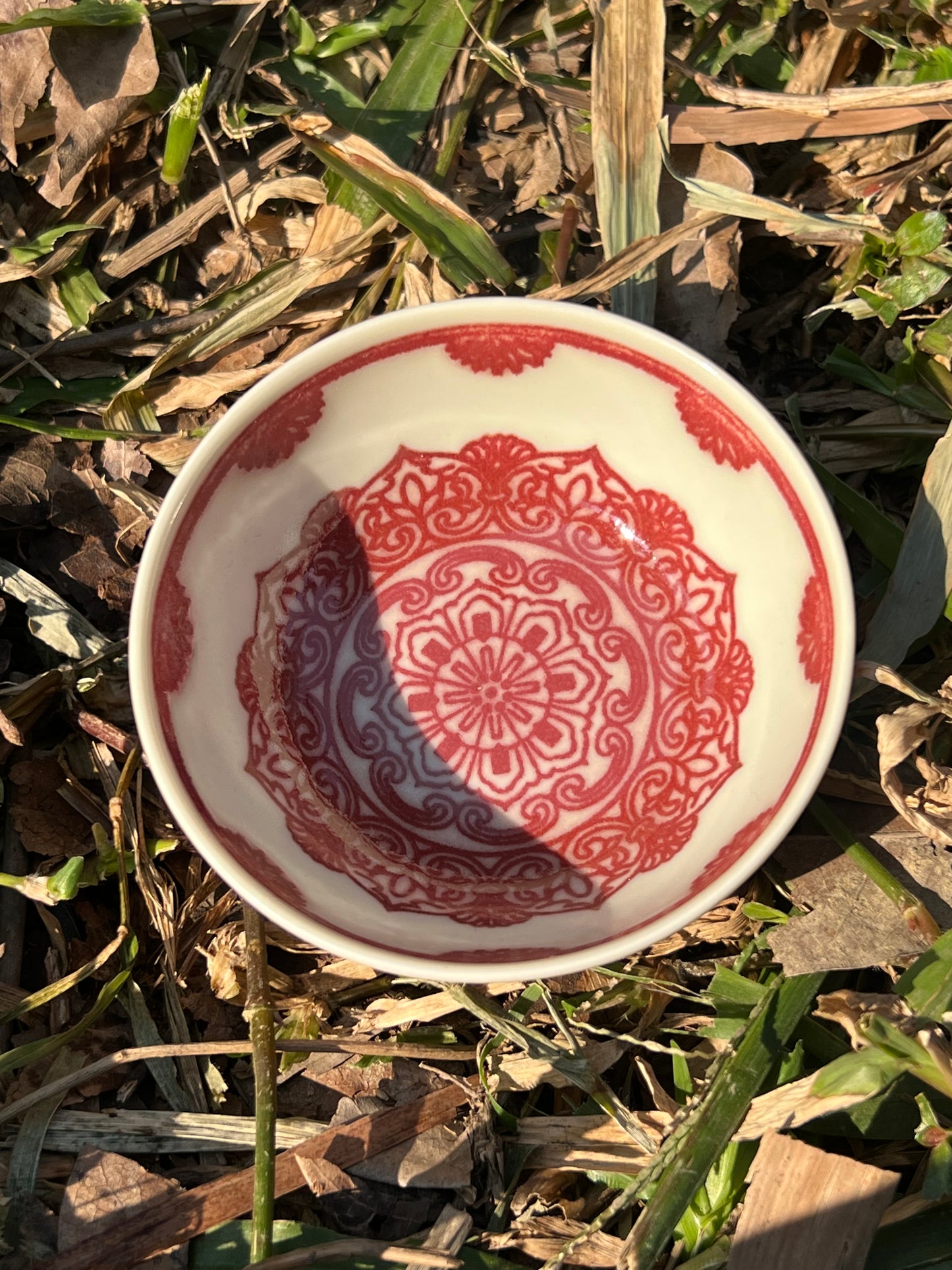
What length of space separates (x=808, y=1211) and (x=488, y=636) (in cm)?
117

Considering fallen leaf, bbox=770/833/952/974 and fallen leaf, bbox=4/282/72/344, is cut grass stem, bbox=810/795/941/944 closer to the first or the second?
fallen leaf, bbox=770/833/952/974

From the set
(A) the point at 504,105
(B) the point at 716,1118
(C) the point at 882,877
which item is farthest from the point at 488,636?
(A) the point at 504,105

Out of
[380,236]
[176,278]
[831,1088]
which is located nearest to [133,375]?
[176,278]

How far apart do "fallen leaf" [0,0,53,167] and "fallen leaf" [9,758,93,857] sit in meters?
1.19

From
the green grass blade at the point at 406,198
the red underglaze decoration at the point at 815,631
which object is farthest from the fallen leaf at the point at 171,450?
the red underglaze decoration at the point at 815,631

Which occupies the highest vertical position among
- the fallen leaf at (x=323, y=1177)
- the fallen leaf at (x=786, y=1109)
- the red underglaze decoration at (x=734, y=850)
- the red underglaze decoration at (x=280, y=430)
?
the red underglaze decoration at (x=280, y=430)

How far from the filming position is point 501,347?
209cm

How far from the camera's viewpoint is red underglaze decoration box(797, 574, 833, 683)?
6.12ft

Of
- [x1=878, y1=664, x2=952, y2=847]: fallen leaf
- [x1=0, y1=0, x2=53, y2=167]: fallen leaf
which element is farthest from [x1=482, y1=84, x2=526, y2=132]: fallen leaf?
[x1=878, y1=664, x2=952, y2=847]: fallen leaf

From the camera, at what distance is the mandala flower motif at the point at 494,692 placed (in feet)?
7.32

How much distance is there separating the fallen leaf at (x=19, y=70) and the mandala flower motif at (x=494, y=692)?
4.04ft

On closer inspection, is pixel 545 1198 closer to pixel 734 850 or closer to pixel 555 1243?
pixel 555 1243

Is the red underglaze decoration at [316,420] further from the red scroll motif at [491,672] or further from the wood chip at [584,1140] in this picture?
the wood chip at [584,1140]

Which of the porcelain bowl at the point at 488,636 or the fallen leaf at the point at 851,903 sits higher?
the porcelain bowl at the point at 488,636
